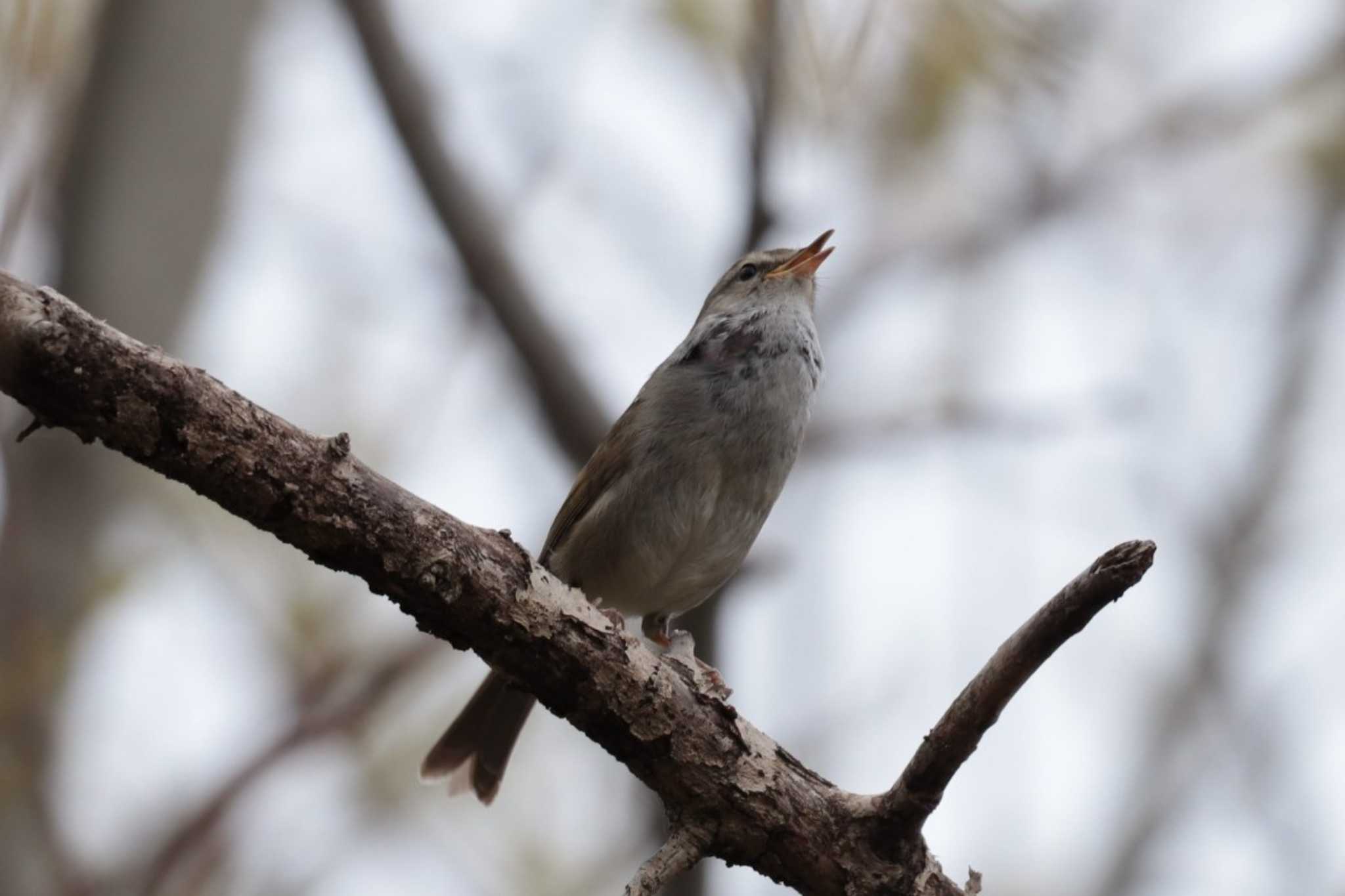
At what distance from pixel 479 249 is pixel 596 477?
1.36 m

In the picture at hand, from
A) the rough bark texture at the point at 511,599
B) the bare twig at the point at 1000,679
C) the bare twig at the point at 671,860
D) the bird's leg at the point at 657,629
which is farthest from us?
the bird's leg at the point at 657,629

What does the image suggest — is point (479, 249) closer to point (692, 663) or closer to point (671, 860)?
point (692, 663)

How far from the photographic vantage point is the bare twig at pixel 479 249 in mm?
6062

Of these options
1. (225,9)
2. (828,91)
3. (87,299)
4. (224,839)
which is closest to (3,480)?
(87,299)

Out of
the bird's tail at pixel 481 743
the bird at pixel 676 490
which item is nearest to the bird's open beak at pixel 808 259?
the bird at pixel 676 490

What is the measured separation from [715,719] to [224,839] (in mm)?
1765

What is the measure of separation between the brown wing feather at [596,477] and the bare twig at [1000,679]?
2.17 m

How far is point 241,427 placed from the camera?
291 centimetres

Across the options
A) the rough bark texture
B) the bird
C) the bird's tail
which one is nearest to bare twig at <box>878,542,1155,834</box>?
the rough bark texture

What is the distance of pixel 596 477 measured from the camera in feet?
17.9

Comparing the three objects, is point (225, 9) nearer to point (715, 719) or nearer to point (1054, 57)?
point (1054, 57)

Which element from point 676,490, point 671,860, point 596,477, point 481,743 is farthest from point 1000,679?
point 481,743

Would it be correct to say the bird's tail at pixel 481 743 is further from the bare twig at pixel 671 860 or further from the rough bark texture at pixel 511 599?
the bare twig at pixel 671 860

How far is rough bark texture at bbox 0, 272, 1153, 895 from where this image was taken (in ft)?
9.12
